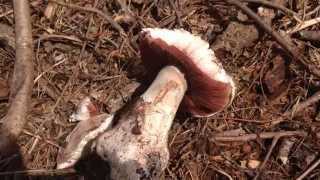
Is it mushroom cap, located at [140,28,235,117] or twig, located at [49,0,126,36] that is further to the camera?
twig, located at [49,0,126,36]

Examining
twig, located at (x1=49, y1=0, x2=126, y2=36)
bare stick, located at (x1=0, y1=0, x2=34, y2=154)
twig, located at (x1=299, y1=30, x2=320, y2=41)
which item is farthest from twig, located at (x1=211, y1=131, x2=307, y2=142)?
bare stick, located at (x1=0, y1=0, x2=34, y2=154)

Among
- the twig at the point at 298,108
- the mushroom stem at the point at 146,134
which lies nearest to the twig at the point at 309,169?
the twig at the point at 298,108

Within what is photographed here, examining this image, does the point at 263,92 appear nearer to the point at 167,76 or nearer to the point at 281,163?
the point at 281,163

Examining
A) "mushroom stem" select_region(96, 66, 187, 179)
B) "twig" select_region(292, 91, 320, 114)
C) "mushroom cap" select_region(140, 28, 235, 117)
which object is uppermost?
"mushroom cap" select_region(140, 28, 235, 117)

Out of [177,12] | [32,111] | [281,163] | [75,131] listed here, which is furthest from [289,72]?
[32,111]

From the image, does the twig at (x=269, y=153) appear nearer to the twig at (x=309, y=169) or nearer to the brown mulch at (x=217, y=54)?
the brown mulch at (x=217, y=54)

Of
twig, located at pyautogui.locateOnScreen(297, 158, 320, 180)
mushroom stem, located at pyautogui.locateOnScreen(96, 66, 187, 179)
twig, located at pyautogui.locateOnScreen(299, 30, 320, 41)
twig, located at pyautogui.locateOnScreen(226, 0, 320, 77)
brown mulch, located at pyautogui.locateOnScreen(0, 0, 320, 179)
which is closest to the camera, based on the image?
mushroom stem, located at pyautogui.locateOnScreen(96, 66, 187, 179)

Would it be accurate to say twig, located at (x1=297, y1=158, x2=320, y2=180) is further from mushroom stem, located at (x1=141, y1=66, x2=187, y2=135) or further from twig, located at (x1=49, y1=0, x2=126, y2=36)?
twig, located at (x1=49, y1=0, x2=126, y2=36)
